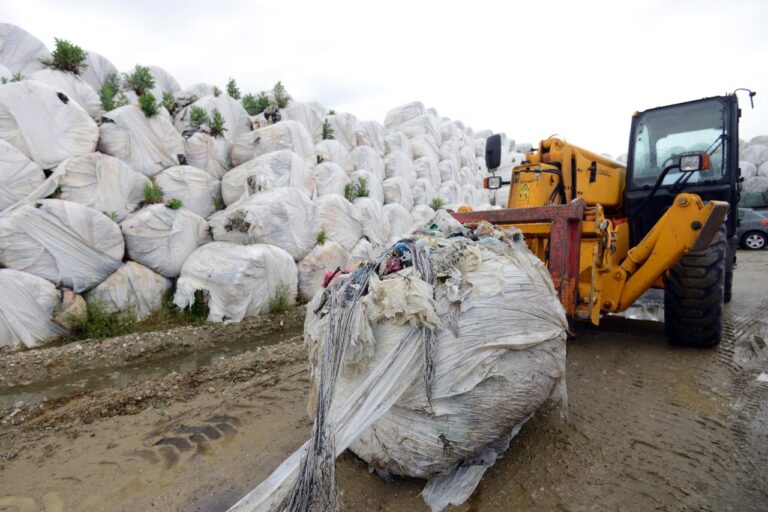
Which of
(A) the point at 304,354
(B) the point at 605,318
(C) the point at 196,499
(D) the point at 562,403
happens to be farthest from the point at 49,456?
(B) the point at 605,318

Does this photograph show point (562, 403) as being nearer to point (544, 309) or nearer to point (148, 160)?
point (544, 309)

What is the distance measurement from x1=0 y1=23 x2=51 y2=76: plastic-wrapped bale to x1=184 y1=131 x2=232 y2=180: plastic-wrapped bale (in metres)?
2.40

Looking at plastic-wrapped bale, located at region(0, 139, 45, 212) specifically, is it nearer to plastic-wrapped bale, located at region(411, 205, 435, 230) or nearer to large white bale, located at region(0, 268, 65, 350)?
large white bale, located at region(0, 268, 65, 350)

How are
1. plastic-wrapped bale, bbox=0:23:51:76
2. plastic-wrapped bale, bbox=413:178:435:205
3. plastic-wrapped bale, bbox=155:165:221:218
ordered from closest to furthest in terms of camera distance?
plastic-wrapped bale, bbox=155:165:221:218 → plastic-wrapped bale, bbox=0:23:51:76 → plastic-wrapped bale, bbox=413:178:435:205

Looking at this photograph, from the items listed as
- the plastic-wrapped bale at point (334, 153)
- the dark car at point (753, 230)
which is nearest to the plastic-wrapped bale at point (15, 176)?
the plastic-wrapped bale at point (334, 153)

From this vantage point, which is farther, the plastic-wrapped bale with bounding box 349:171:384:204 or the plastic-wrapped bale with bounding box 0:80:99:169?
the plastic-wrapped bale with bounding box 349:171:384:204

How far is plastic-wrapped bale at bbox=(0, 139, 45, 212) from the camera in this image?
4.29m

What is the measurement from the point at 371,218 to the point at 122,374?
4354 millimetres

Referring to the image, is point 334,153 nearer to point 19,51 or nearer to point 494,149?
point 494,149

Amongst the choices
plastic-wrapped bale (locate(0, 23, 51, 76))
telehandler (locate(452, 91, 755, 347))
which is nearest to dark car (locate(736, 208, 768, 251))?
telehandler (locate(452, 91, 755, 347))

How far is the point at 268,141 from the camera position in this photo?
6.42m

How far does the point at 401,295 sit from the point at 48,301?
426 cm

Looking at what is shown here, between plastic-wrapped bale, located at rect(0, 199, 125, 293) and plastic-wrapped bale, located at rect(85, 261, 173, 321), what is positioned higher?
plastic-wrapped bale, located at rect(0, 199, 125, 293)

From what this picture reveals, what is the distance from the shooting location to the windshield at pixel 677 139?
3734mm
